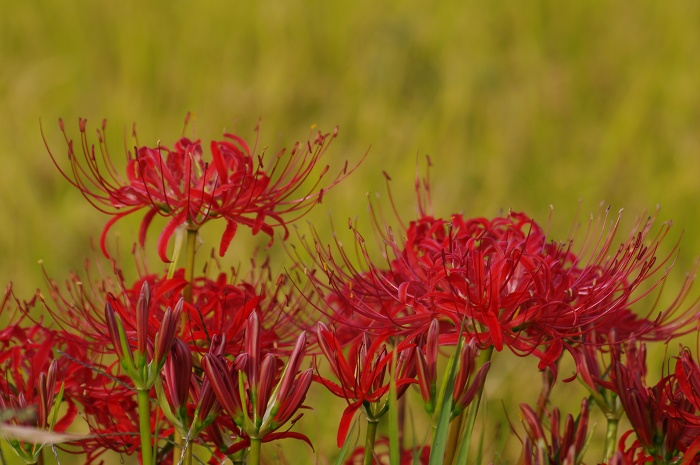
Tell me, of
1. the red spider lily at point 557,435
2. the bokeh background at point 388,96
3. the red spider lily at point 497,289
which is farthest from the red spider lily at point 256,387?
the bokeh background at point 388,96

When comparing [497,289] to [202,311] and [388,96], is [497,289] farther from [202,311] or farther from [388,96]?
[388,96]

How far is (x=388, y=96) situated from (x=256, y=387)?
250 cm

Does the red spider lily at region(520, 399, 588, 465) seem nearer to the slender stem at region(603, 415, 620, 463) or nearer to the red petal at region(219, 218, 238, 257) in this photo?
the slender stem at region(603, 415, 620, 463)

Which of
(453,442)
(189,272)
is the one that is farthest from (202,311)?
(453,442)

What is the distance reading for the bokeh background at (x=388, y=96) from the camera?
2859 millimetres

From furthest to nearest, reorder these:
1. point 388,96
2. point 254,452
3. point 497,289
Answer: point 388,96
point 497,289
point 254,452

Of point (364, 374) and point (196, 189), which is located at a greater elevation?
point (196, 189)

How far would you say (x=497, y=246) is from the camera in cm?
96

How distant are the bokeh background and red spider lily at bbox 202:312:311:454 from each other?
169 cm

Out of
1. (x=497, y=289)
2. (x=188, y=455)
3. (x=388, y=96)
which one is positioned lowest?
(x=188, y=455)

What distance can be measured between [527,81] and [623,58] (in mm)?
447

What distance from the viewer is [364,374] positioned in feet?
2.92

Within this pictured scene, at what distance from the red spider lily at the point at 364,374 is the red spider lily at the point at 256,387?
4 cm

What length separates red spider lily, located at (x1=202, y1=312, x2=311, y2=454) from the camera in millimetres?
826
